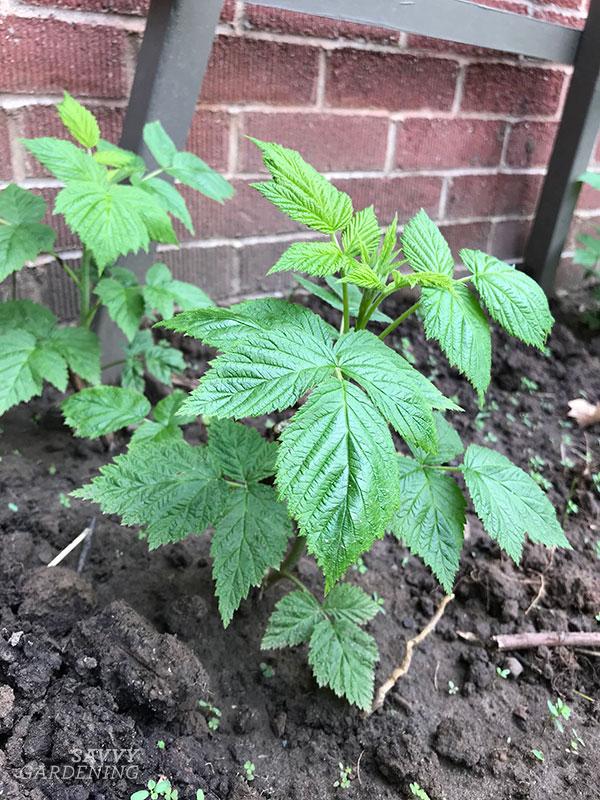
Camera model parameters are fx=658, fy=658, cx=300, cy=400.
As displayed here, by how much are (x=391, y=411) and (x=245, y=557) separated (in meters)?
0.35

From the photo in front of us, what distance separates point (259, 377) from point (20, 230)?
0.80m

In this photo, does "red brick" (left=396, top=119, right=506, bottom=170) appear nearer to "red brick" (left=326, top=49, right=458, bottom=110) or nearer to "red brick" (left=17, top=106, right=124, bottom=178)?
"red brick" (left=326, top=49, right=458, bottom=110)

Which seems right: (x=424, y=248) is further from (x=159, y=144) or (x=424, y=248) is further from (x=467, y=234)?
(x=467, y=234)

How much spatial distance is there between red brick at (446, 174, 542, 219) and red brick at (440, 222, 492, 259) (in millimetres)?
38

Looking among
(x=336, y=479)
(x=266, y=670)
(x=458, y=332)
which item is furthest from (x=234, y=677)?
(x=458, y=332)

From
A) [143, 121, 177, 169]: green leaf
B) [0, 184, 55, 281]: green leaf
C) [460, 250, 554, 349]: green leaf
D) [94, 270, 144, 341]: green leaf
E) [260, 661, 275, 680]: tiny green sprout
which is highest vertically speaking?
[143, 121, 177, 169]: green leaf

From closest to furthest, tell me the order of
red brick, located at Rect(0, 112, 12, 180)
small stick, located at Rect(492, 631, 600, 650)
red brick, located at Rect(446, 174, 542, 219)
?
small stick, located at Rect(492, 631, 600, 650) → red brick, located at Rect(0, 112, 12, 180) → red brick, located at Rect(446, 174, 542, 219)

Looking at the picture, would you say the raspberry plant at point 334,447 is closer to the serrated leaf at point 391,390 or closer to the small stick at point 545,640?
the serrated leaf at point 391,390

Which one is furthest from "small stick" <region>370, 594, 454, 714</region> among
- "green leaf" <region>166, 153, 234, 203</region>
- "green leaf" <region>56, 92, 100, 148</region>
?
"green leaf" <region>56, 92, 100, 148</region>

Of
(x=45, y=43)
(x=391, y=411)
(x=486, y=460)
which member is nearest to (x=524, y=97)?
(x=45, y=43)

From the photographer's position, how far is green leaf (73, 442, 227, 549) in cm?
105

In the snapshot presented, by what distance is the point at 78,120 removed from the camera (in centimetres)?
132

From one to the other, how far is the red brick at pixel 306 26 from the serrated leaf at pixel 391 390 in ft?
4.04

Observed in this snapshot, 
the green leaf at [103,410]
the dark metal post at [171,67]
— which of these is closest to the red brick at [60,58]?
the dark metal post at [171,67]
